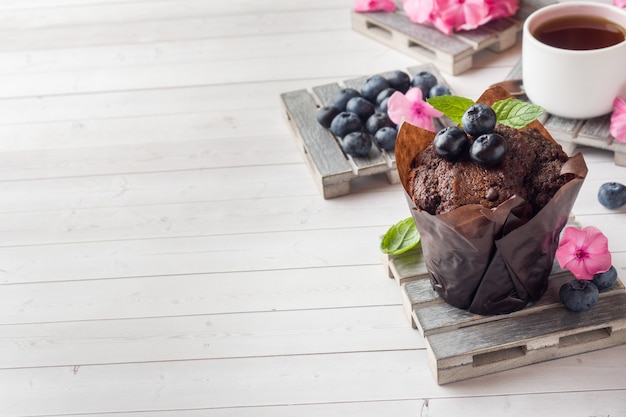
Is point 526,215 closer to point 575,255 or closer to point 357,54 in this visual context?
Answer: point 575,255

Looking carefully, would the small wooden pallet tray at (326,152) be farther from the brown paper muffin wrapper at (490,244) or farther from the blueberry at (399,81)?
the brown paper muffin wrapper at (490,244)

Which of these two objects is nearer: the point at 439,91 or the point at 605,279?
the point at 605,279

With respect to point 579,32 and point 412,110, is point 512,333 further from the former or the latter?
point 579,32

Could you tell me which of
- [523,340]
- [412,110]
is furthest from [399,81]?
[523,340]

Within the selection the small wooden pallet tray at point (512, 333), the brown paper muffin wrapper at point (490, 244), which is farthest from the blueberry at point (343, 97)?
the small wooden pallet tray at point (512, 333)

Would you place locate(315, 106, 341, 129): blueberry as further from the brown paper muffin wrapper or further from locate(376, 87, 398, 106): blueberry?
the brown paper muffin wrapper

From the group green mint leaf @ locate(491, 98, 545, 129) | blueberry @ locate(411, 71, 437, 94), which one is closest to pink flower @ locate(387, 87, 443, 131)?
blueberry @ locate(411, 71, 437, 94)
